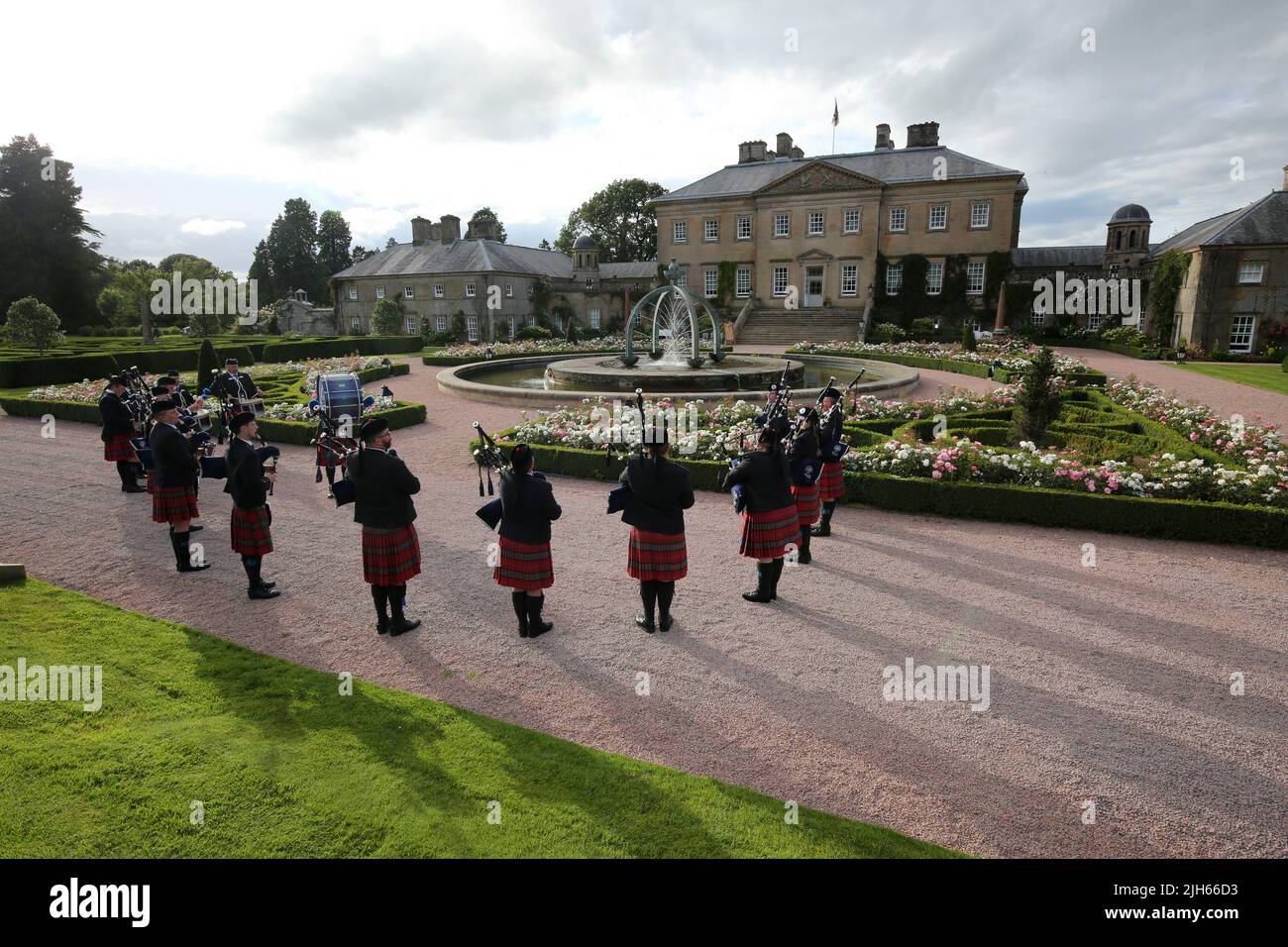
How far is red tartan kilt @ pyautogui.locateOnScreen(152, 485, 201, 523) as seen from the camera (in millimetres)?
8461

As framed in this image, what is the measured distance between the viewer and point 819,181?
153ft

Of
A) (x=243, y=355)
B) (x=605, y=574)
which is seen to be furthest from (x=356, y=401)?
(x=243, y=355)

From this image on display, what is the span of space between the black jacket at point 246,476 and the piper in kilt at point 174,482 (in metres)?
1.46

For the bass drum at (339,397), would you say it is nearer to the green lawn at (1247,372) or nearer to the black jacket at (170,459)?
the black jacket at (170,459)

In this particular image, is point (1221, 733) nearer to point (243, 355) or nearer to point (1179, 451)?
point (1179, 451)

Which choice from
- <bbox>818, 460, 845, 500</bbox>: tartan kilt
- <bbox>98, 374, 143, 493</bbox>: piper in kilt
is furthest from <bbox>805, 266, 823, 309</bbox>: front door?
<bbox>98, 374, 143, 493</bbox>: piper in kilt

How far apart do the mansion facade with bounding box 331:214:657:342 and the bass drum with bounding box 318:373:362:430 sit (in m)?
39.1

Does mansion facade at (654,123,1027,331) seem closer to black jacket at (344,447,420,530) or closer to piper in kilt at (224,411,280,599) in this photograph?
piper in kilt at (224,411,280,599)

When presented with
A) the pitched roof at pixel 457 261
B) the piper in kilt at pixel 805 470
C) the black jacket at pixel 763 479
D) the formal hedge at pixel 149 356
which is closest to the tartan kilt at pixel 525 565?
the black jacket at pixel 763 479

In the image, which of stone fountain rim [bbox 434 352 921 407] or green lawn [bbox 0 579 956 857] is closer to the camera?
green lawn [bbox 0 579 956 857]

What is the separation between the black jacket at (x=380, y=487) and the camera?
6602mm

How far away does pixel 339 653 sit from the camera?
6559 millimetres

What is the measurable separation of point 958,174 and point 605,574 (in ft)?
149

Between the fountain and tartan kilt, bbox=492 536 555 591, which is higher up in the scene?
the fountain
